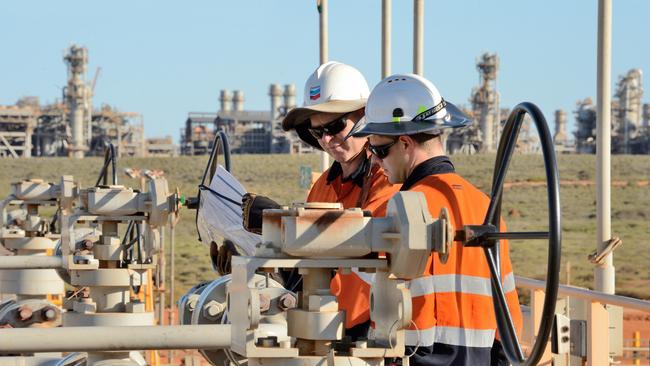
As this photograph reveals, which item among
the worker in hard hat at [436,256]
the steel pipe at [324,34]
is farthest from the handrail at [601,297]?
the steel pipe at [324,34]

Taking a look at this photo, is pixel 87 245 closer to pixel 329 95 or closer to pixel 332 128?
pixel 329 95

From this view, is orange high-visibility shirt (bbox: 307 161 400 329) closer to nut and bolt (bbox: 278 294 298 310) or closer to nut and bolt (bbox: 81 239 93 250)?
nut and bolt (bbox: 278 294 298 310)

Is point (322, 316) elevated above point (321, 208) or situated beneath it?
situated beneath

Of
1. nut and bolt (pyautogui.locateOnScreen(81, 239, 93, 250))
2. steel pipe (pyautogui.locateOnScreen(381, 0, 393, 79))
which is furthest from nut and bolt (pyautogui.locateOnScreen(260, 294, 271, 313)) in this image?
steel pipe (pyautogui.locateOnScreen(381, 0, 393, 79))

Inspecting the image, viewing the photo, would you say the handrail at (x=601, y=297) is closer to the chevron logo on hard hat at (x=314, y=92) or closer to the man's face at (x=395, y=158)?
the chevron logo on hard hat at (x=314, y=92)

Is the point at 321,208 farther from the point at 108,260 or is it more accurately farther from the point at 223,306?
the point at 108,260

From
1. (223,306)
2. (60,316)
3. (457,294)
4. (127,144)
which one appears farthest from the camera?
(127,144)

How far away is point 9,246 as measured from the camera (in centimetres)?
884

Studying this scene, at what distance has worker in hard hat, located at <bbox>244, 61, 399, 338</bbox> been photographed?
3.98 m

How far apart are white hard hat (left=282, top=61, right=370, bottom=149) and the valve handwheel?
5.15 ft

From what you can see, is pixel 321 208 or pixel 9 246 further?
pixel 9 246

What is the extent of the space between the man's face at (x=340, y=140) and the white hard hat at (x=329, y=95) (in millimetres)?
31

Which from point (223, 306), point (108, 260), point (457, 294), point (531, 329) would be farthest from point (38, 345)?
point (531, 329)

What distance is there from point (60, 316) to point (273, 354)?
3717mm
